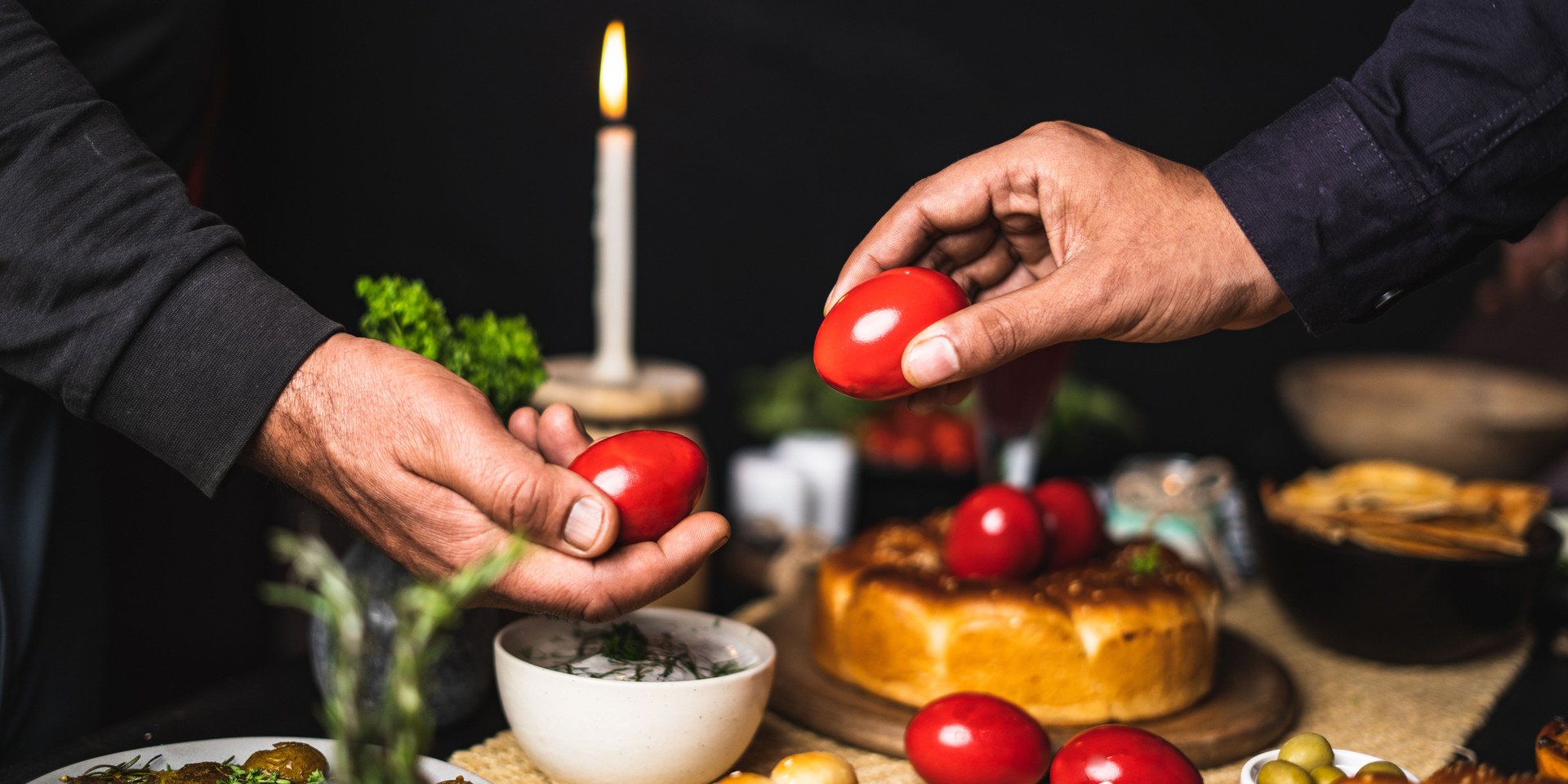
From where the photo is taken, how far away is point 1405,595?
180 centimetres

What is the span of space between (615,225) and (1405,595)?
138cm

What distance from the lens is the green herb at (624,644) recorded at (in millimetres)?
1320

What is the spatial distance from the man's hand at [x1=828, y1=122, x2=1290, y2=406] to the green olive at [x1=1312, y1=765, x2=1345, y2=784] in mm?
491

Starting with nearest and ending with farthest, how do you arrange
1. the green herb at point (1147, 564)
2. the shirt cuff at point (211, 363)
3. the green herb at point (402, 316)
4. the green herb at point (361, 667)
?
the green herb at point (361, 667) < the shirt cuff at point (211, 363) < the green herb at point (402, 316) < the green herb at point (1147, 564)

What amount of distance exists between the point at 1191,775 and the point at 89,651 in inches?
59.4

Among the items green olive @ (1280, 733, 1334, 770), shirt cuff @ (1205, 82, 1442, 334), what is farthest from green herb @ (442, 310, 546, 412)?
green olive @ (1280, 733, 1334, 770)

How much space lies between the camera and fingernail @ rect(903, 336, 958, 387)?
1.22 metres

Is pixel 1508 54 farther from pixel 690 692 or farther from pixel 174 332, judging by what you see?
pixel 174 332

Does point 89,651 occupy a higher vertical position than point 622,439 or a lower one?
lower

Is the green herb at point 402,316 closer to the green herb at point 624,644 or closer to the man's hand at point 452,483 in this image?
the man's hand at point 452,483

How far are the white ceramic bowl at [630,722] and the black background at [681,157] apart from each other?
1494mm

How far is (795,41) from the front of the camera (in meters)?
3.70

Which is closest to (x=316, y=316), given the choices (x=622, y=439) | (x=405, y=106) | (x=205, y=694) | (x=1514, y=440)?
(x=622, y=439)

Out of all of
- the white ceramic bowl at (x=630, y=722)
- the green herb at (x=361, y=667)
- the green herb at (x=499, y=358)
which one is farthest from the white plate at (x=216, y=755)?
the green herb at (x=499, y=358)
